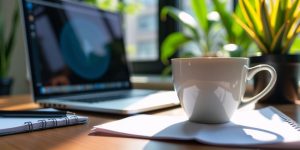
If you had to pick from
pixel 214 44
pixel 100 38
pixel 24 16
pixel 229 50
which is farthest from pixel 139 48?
pixel 24 16

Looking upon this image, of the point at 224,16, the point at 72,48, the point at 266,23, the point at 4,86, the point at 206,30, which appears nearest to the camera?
the point at 266,23

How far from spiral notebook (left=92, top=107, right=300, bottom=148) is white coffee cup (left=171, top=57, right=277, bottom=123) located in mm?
18

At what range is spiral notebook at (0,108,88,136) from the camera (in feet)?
1.27

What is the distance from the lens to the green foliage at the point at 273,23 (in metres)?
0.67

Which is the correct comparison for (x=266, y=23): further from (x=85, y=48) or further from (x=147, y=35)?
(x=147, y=35)

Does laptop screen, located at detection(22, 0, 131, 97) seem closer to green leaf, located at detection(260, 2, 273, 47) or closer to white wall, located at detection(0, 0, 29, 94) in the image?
green leaf, located at detection(260, 2, 273, 47)

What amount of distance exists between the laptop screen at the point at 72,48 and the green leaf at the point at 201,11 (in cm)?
32

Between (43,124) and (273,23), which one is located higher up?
(273,23)

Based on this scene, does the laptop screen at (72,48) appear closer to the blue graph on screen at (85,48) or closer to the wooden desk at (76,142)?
the blue graph on screen at (85,48)

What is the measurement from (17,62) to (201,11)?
1057 mm

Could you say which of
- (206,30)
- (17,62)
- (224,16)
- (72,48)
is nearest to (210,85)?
(72,48)

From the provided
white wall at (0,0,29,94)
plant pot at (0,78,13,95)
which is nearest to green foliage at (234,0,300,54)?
plant pot at (0,78,13,95)

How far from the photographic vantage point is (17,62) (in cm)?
163

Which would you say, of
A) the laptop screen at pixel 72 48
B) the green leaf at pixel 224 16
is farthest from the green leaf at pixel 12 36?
the green leaf at pixel 224 16
